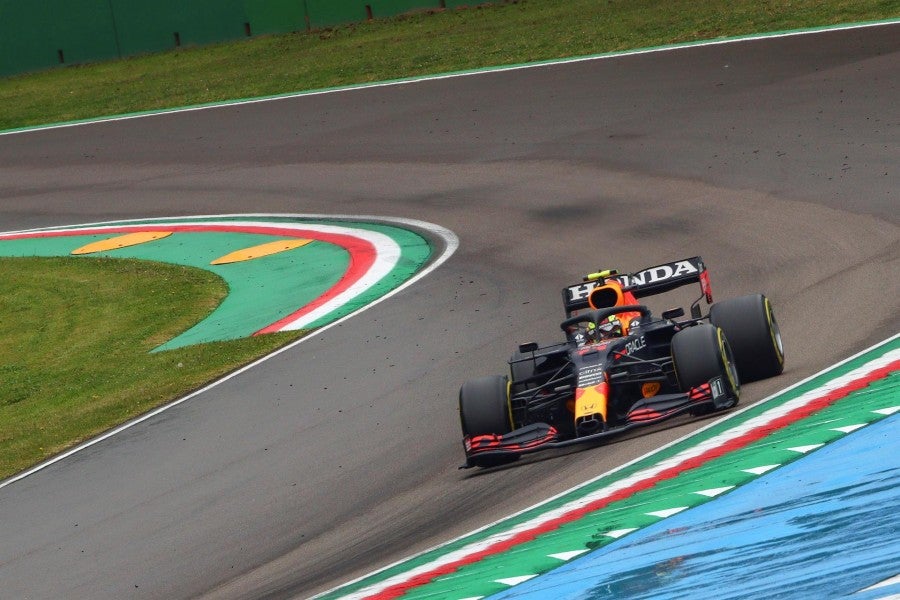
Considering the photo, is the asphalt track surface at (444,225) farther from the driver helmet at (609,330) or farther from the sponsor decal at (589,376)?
the driver helmet at (609,330)

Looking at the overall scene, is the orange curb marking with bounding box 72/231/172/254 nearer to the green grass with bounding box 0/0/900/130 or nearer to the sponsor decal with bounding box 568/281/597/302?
the green grass with bounding box 0/0/900/130

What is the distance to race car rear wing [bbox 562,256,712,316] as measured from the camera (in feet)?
33.3

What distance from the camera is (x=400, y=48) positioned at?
29578 mm

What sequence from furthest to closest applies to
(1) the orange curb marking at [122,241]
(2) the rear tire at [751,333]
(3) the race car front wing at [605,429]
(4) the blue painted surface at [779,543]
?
(1) the orange curb marking at [122,241]
(2) the rear tire at [751,333]
(3) the race car front wing at [605,429]
(4) the blue painted surface at [779,543]

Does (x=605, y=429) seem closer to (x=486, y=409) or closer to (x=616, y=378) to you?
(x=616, y=378)

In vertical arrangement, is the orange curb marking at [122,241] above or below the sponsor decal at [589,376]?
above

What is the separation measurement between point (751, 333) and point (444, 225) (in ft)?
27.8

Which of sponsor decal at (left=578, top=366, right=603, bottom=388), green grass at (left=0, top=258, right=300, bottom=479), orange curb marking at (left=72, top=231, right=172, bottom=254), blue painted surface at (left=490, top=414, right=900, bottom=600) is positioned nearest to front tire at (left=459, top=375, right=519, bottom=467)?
sponsor decal at (left=578, top=366, right=603, bottom=388)

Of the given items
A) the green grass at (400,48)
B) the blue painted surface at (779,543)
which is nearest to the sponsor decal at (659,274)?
the blue painted surface at (779,543)

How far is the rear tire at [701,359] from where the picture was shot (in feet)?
27.8

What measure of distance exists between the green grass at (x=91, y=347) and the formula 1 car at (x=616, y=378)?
4.25m

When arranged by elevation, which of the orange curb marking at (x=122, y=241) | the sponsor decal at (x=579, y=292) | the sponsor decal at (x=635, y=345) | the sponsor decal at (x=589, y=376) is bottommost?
the sponsor decal at (x=589, y=376)

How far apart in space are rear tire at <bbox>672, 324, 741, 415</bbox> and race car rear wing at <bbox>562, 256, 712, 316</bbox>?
151 centimetres

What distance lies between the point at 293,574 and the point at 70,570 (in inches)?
70.2
